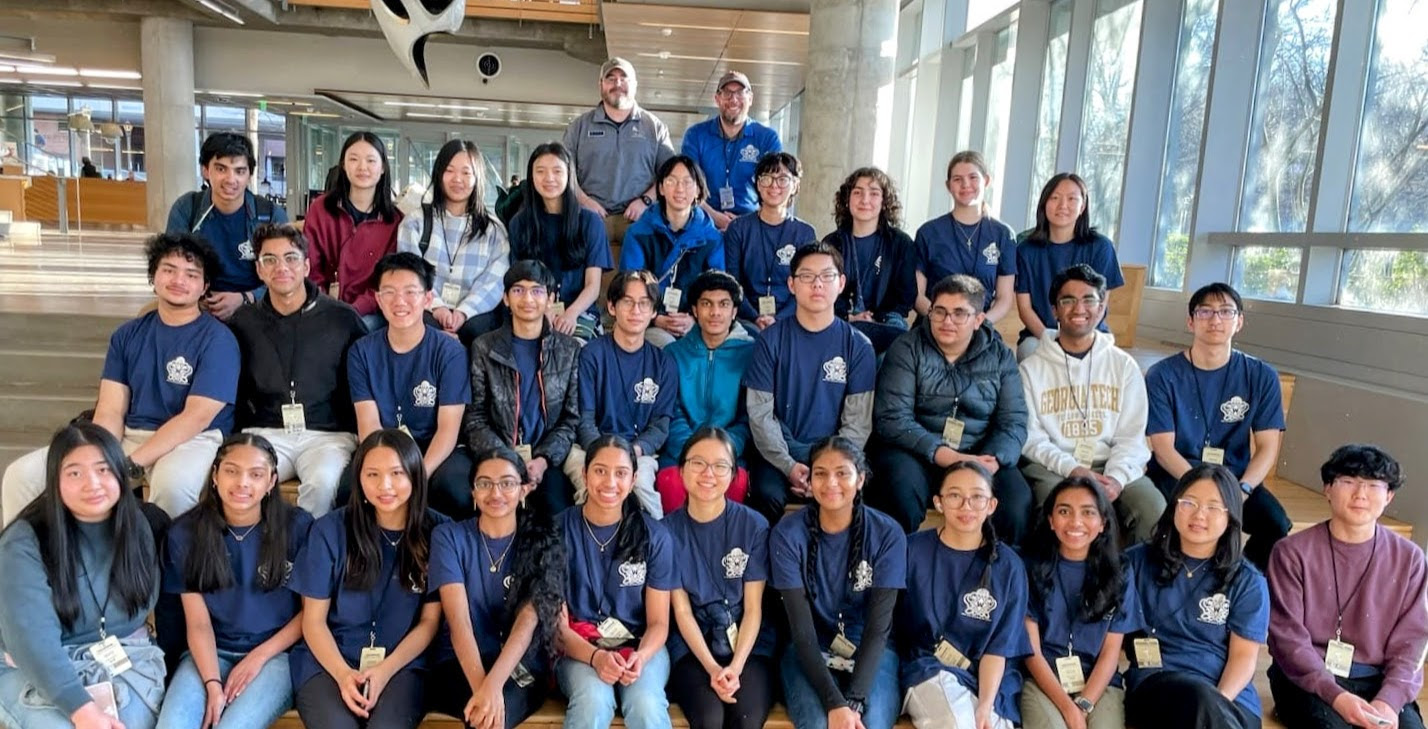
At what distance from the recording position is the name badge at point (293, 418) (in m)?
3.17

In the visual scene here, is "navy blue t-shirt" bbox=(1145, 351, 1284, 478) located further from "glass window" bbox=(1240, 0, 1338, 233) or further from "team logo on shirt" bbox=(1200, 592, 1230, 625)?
"glass window" bbox=(1240, 0, 1338, 233)

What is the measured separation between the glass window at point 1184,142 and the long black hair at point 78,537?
5.75 meters

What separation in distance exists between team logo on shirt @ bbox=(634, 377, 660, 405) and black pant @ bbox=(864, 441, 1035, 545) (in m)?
0.86

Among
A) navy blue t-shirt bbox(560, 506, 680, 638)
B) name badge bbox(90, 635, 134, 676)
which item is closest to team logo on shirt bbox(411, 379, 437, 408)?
navy blue t-shirt bbox(560, 506, 680, 638)

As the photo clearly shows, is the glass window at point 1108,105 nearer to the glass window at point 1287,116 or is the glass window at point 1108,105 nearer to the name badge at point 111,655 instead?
the glass window at point 1287,116

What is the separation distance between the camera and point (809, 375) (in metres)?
3.39

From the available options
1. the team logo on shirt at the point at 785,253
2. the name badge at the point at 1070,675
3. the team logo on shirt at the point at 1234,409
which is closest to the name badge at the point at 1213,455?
the team logo on shirt at the point at 1234,409

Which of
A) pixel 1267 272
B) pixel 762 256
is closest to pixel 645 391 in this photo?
pixel 762 256

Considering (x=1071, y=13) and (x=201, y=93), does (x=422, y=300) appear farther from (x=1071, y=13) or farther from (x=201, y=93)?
(x=201, y=93)

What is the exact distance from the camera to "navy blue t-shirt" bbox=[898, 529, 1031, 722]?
2.61 meters

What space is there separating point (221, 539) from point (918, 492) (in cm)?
218

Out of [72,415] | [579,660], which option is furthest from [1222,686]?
[72,415]

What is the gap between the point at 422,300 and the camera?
3.15 meters

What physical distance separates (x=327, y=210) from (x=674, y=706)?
2613 mm
